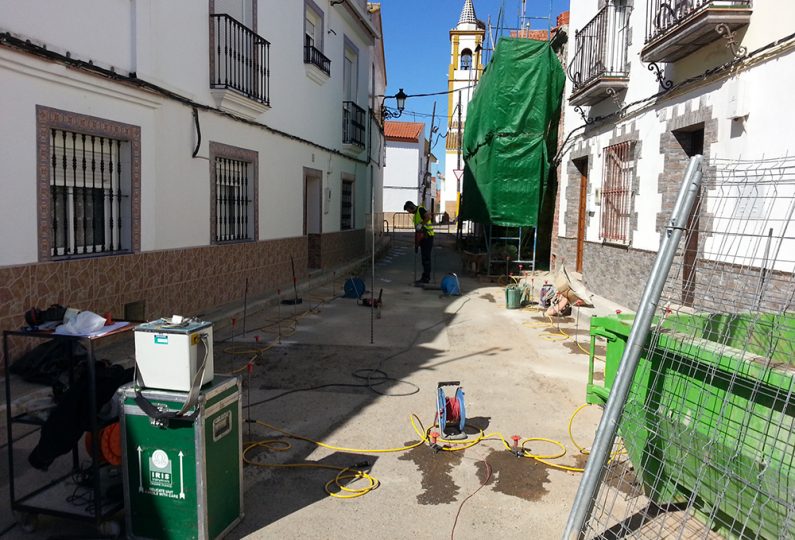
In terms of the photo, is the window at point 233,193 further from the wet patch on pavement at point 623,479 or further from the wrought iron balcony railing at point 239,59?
the wet patch on pavement at point 623,479

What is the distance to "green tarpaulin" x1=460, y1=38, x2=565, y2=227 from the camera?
14438mm

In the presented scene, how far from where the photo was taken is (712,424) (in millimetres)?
3078

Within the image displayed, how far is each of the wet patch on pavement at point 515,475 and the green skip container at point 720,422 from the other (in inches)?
25.7

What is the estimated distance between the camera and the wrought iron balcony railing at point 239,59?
873 cm

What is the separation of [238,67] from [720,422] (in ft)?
27.8

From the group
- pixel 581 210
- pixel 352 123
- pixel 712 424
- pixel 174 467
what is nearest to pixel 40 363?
pixel 174 467

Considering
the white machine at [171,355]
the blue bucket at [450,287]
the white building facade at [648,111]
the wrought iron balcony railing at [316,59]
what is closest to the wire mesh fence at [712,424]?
the white machine at [171,355]

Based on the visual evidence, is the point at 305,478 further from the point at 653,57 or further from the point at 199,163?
the point at 653,57

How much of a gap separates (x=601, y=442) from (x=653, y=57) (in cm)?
683

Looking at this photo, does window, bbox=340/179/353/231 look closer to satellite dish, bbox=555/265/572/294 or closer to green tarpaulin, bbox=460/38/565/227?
green tarpaulin, bbox=460/38/565/227

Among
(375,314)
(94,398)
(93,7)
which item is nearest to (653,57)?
(375,314)

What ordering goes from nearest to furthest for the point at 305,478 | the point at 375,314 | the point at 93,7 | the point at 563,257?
the point at 305,478, the point at 93,7, the point at 375,314, the point at 563,257

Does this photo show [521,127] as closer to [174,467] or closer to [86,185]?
[86,185]

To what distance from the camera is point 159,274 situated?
753 cm
